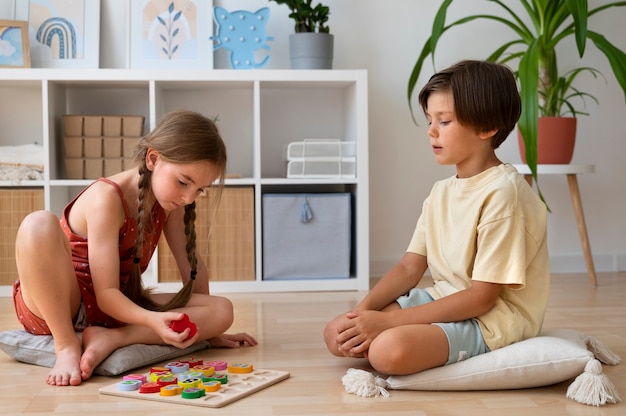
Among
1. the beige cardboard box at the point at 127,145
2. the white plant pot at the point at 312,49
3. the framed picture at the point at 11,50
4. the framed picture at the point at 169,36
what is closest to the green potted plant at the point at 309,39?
the white plant pot at the point at 312,49

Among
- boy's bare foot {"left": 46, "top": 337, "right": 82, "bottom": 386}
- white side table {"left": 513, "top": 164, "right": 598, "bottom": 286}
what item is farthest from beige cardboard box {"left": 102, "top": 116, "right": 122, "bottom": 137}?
white side table {"left": 513, "top": 164, "right": 598, "bottom": 286}

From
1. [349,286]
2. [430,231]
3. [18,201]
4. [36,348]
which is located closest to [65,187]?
[18,201]

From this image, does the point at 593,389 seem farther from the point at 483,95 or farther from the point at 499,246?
the point at 483,95

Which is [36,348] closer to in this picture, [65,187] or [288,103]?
[65,187]

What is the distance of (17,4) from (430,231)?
193cm

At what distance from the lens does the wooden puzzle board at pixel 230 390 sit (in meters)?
1.36

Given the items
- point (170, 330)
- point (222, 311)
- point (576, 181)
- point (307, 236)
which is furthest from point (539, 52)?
point (170, 330)

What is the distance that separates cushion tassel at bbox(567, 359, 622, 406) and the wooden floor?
1 cm

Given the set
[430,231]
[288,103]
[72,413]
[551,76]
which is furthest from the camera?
[288,103]

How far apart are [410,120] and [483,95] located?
155 centimetres

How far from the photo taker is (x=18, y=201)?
103 inches

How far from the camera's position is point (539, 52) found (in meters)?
2.63

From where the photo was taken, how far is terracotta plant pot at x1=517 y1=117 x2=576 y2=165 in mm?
2754

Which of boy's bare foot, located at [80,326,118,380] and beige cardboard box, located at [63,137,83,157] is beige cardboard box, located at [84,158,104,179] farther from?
boy's bare foot, located at [80,326,118,380]
